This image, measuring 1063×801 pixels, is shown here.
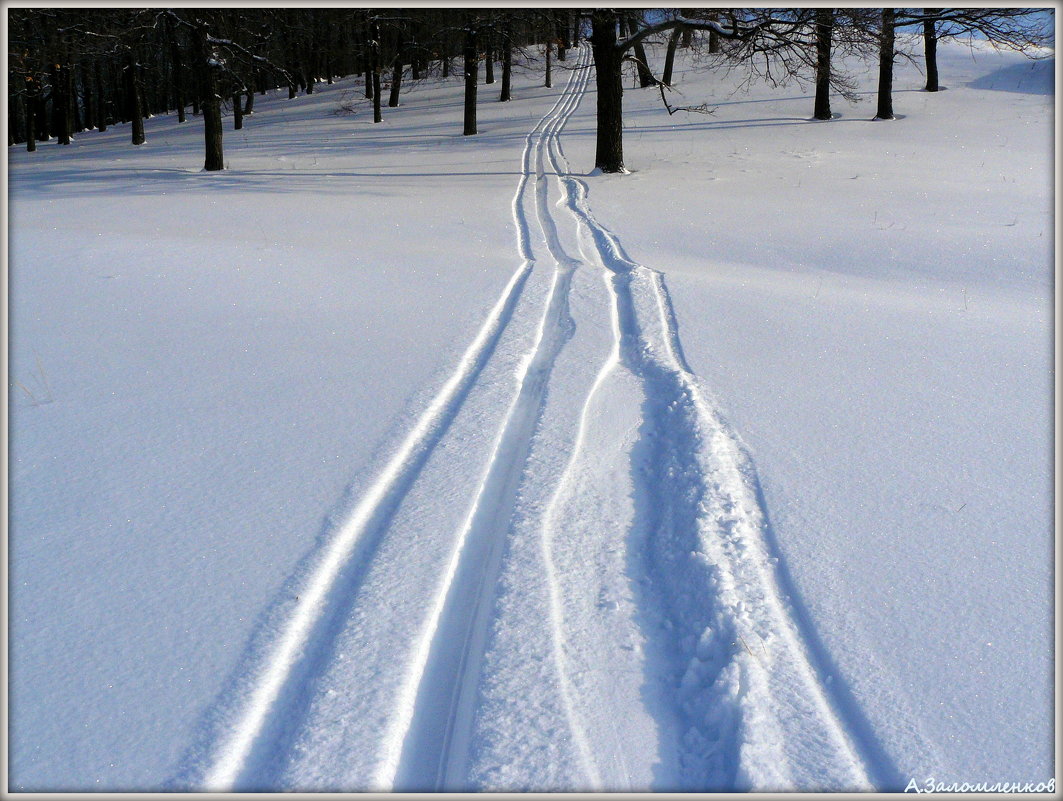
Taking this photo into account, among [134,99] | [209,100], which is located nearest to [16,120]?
[134,99]

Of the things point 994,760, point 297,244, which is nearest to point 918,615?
point 994,760

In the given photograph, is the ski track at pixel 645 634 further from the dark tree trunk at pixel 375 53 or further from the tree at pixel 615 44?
the dark tree trunk at pixel 375 53

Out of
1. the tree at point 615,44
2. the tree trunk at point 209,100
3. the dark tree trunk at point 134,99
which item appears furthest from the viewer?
the dark tree trunk at point 134,99

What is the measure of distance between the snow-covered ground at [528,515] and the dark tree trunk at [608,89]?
588 cm

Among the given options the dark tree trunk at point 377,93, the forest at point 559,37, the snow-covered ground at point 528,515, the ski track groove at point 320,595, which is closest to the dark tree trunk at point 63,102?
the forest at point 559,37

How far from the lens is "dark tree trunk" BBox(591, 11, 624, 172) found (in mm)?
12023

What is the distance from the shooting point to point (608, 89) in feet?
40.7

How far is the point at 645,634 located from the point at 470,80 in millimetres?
19827

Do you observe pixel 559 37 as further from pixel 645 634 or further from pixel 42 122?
pixel 42 122

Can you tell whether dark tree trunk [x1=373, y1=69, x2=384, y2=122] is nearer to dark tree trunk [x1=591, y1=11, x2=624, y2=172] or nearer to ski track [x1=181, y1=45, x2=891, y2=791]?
dark tree trunk [x1=591, y1=11, x2=624, y2=172]

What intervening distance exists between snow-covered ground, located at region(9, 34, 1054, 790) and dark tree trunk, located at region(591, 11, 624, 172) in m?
5.88

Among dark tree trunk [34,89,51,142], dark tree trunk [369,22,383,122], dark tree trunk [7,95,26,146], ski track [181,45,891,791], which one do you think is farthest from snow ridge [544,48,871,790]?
dark tree trunk [34,89,51,142]

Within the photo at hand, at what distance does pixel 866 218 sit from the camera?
901 centimetres

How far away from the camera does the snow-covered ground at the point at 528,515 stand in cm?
209
